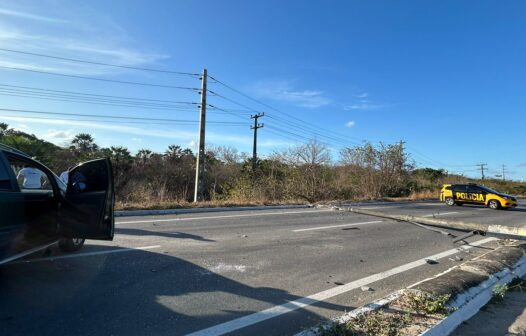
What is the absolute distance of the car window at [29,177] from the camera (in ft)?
16.2

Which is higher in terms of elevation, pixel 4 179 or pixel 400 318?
pixel 4 179

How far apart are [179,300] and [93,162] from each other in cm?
247

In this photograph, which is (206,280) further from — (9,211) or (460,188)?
(460,188)

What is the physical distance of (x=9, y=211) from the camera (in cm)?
429

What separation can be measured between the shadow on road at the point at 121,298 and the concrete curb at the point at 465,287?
600 mm

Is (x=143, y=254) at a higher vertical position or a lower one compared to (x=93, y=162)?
lower

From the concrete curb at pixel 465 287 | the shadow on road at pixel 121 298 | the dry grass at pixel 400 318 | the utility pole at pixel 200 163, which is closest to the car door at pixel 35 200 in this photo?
the shadow on road at pixel 121 298

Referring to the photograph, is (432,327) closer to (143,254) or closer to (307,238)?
(143,254)

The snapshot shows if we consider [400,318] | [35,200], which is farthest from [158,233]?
[400,318]

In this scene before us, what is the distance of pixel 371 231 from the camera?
425 inches

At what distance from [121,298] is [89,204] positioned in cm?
153

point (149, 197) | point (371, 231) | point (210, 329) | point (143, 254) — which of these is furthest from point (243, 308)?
point (149, 197)

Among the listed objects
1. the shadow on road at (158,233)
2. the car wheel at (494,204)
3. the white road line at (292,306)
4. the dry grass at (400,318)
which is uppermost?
the car wheel at (494,204)

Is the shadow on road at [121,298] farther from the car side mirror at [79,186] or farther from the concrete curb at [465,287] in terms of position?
the car side mirror at [79,186]
